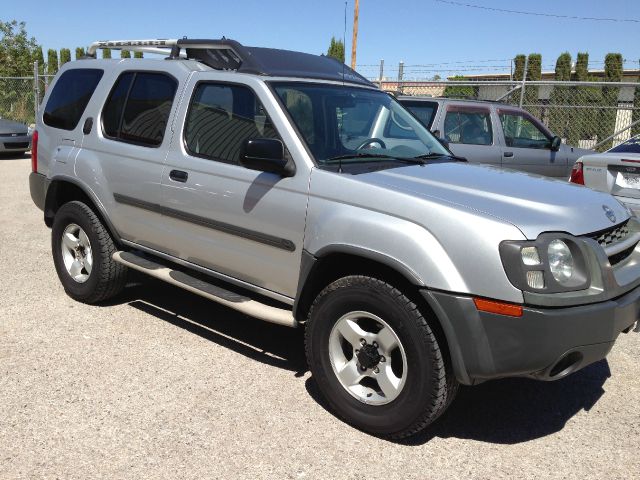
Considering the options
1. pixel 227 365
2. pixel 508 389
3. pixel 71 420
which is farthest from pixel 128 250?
pixel 508 389

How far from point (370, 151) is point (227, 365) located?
1650 millimetres

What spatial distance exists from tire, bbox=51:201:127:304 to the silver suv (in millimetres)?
18

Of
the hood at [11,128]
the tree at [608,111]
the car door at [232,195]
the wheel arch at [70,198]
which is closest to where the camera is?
the car door at [232,195]

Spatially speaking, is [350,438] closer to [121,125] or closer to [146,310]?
[146,310]

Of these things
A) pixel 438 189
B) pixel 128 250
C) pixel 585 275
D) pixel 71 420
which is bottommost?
pixel 71 420

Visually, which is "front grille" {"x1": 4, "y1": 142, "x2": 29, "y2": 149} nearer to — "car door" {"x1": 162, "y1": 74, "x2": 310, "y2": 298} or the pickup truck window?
the pickup truck window

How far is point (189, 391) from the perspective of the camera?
3.79 meters

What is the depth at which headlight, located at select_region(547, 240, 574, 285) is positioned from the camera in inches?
116

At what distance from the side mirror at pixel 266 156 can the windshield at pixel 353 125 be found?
0.65 feet

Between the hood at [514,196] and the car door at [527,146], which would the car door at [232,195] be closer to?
the hood at [514,196]

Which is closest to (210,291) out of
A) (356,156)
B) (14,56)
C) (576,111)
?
(356,156)


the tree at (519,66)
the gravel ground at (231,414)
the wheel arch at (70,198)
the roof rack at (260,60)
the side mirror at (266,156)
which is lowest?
the gravel ground at (231,414)

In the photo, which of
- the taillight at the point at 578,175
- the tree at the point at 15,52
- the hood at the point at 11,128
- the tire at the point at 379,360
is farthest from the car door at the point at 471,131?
the tree at the point at 15,52

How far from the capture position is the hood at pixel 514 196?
3.05 meters
